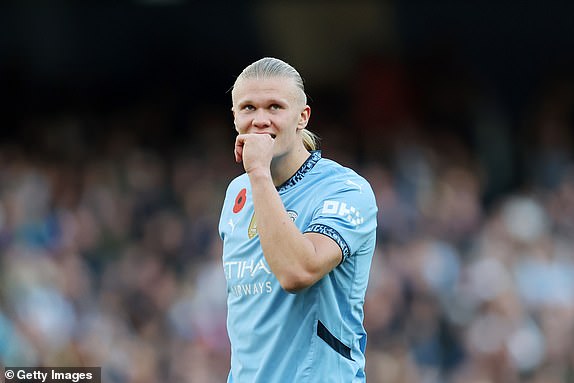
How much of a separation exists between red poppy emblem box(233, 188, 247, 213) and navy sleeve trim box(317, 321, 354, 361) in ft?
2.12

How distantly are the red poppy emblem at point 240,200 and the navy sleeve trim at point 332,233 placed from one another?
514 mm

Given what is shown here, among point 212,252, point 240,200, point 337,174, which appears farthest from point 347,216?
point 212,252

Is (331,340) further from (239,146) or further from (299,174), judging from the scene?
(239,146)

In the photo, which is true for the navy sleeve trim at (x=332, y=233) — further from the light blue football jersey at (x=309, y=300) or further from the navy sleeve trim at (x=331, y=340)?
the navy sleeve trim at (x=331, y=340)

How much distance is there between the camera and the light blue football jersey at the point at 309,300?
13.7ft

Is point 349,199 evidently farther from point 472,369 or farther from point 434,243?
point 434,243

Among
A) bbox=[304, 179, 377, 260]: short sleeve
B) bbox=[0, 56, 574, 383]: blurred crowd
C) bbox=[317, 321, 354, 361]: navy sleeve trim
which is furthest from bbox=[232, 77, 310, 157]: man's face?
bbox=[0, 56, 574, 383]: blurred crowd

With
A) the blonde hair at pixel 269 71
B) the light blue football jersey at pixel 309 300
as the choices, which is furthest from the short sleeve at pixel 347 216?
the blonde hair at pixel 269 71

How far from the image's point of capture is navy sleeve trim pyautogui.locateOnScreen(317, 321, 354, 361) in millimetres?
4176

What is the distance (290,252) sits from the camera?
3975 mm

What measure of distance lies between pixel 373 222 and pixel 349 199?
0.14m

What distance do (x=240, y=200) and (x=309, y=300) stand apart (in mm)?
621

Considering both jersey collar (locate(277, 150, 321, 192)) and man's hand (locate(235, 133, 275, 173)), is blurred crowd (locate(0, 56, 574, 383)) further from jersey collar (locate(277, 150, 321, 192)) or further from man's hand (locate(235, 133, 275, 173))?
man's hand (locate(235, 133, 275, 173))

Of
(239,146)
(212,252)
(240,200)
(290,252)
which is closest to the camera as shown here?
(290,252)
